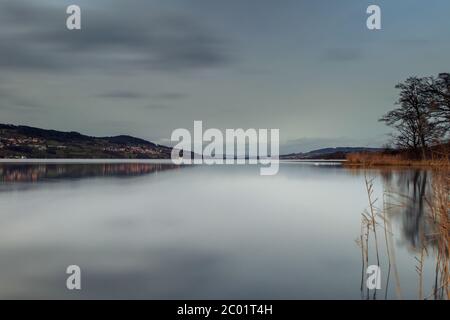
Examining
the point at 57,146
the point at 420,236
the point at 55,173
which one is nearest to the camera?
the point at 420,236

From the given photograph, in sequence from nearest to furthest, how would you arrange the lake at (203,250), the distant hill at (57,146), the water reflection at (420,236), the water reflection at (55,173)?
the water reflection at (420,236) → the lake at (203,250) → the water reflection at (55,173) → the distant hill at (57,146)

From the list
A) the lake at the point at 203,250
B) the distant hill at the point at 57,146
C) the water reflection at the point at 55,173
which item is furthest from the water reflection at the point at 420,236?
the distant hill at the point at 57,146

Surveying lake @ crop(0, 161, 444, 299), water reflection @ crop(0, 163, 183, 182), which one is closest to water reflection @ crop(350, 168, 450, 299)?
lake @ crop(0, 161, 444, 299)

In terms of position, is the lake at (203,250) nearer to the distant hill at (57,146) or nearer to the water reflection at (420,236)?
the water reflection at (420,236)

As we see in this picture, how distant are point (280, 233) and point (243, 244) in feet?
4.39

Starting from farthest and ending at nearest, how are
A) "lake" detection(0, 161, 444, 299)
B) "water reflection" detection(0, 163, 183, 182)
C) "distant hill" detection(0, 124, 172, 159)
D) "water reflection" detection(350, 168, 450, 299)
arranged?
1. "distant hill" detection(0, 124, 172, 159)
2. "water reflection" detection(0, 163, 183, 182)
3. "lake" detection(0, 161, 444, 299)
4. "water reflection" detection(350, 168, 450, 299)

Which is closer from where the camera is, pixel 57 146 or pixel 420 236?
pixel 420 236

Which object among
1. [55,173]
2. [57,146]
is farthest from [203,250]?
[57,146]

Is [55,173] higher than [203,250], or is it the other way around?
[55,173]

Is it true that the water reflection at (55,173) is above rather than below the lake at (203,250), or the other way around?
above

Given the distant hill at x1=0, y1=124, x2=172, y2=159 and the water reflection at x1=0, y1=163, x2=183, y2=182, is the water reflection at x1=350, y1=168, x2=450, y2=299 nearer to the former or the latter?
the water reflection at x1=0, y1=163, x2=183, y2=182

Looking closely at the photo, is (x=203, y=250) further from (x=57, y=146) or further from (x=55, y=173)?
(x=57, y=146)
